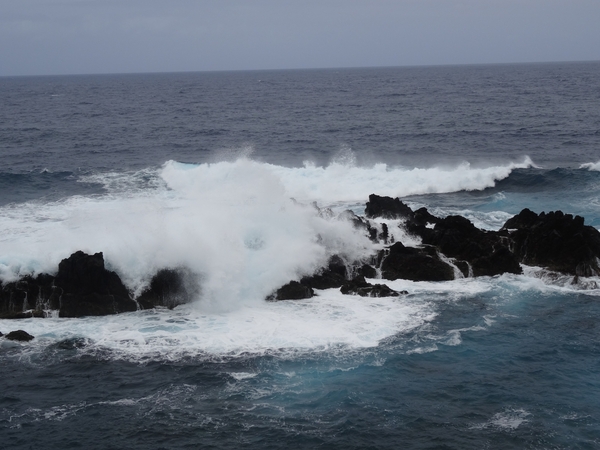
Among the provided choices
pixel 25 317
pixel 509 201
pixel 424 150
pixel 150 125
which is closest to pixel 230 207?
pixel 25 317

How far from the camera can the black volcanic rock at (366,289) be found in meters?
26.9

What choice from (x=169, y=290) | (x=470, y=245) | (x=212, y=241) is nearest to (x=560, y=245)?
(x=470, y=245)

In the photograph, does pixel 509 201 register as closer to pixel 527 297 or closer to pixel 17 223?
pixel 527 297

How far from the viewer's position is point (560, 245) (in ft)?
96.6

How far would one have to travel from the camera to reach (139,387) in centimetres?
2008

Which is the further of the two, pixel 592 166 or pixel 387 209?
pixel 592 166

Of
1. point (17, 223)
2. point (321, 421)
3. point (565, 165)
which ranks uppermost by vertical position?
point (565, 165)

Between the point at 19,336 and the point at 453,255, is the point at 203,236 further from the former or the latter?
the point at 453,255

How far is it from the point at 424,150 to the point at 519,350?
3846cm

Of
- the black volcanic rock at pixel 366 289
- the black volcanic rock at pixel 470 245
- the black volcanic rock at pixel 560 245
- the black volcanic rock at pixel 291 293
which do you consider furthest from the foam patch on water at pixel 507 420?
the black volcanic rock at pixel 560 245

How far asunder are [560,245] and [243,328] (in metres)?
14.6

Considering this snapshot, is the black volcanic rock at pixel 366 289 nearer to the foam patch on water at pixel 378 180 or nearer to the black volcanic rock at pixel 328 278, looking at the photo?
the black volcanic rock at pixel 328 278

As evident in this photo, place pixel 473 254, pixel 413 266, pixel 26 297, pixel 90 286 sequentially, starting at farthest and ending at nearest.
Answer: pixel 473 254, pixel 413 266, pixel 90 286, pixel 26 297

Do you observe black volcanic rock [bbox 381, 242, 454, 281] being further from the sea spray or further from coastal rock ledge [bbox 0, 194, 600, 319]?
the sea spray
